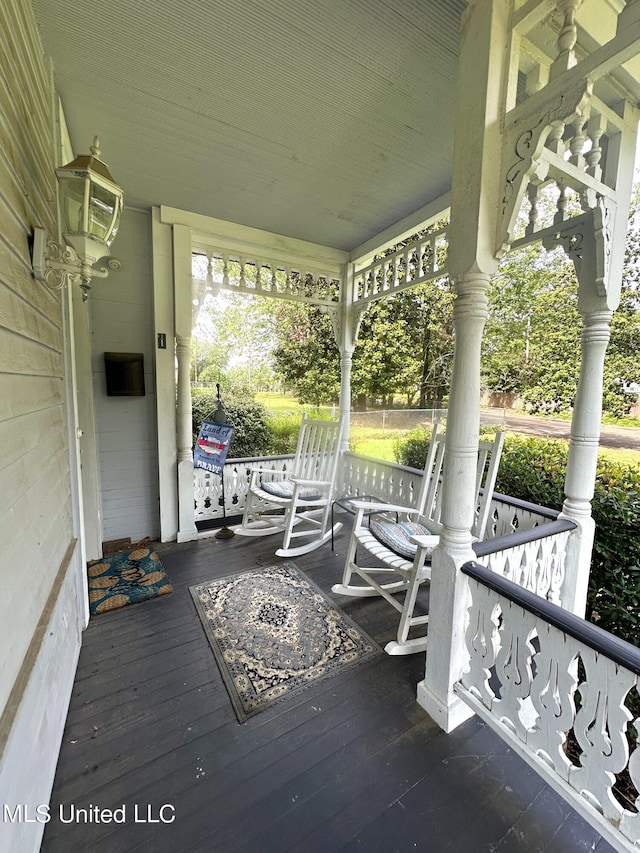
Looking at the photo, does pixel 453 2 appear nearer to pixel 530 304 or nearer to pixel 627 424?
pixel 627 424

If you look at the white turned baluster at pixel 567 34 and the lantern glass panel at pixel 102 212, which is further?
the lantern glass panel at pixel 102 212

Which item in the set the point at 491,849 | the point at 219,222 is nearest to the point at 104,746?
the point at 491,849

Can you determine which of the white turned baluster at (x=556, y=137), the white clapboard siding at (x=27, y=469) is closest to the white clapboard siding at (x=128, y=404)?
the white clapboard siding at (x=27, y=469)

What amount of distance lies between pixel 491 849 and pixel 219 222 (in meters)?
3.98

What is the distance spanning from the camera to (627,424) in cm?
353

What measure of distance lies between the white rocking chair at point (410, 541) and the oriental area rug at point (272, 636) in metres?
Result: 0.23

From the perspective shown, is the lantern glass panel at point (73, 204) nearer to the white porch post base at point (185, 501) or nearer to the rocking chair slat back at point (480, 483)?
the rocking chair slat back at point (480, 483)

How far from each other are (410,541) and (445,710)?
0.78 meters

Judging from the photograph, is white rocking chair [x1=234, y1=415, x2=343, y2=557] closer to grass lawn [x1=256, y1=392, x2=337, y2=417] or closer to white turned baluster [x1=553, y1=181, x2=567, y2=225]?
grass lawn [x1=256, y1=392, x2=337, y2=417]

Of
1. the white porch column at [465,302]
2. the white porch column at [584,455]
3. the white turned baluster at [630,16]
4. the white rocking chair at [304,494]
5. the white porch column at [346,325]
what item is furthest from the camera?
the white porch column at [346,325]

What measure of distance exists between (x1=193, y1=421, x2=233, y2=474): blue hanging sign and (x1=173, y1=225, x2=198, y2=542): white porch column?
100 mm

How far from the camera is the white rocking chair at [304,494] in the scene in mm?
3037

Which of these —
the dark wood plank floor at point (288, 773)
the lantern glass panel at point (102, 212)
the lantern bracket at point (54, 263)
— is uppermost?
the lantern glass panel at point (102, 212)
